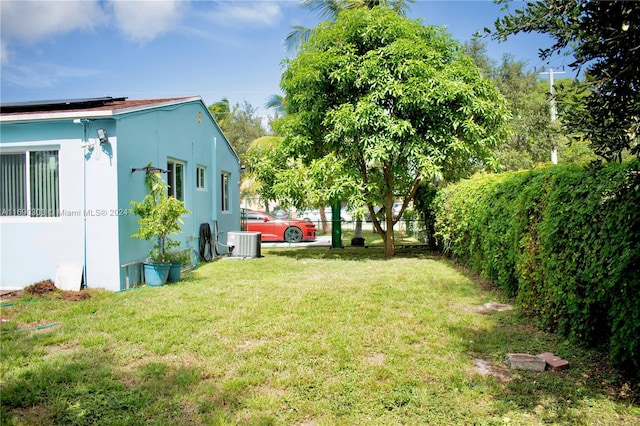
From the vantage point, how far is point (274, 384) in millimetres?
3553

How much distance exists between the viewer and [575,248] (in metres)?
4.11

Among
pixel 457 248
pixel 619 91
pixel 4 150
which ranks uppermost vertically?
pixel 4 150

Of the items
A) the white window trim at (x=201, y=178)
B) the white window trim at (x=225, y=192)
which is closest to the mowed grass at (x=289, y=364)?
the white window trim at (x=201, y=178)

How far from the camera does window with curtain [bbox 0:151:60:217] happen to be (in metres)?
7.39

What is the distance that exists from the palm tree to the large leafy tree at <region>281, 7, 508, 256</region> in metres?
3.91

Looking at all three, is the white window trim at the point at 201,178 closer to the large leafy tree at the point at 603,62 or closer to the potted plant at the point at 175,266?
the potted plant at the point at 175,266

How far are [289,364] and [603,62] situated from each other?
136 inches

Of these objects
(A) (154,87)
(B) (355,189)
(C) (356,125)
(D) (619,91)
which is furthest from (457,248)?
(A) (154,87)

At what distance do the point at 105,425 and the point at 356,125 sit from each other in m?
8.77

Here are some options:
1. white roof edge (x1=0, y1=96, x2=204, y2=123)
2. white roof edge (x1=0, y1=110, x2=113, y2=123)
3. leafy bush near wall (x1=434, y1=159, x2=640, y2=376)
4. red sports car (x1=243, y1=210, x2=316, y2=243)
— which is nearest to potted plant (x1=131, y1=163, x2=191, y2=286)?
white roof edge (x1=0, y1=96, x2=204, y2=123)

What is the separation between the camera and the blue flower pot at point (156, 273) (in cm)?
767

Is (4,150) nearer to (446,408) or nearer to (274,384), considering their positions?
(274,384)

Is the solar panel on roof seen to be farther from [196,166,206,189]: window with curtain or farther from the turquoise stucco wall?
[196,166,206,189]: window with curtain

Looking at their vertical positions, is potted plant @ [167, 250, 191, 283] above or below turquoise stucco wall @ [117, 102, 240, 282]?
below
